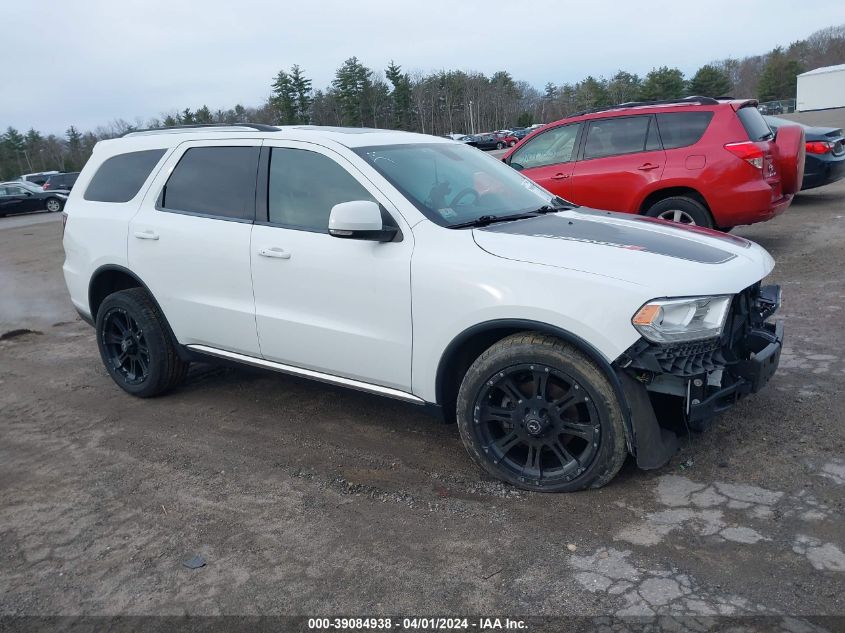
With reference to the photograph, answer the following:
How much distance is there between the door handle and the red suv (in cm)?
513

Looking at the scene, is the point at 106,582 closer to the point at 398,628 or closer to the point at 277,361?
the point at 398,628

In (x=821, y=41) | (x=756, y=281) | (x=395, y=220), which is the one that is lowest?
(x=756, y=281)

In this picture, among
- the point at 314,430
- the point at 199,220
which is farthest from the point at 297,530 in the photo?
the point at 199,220

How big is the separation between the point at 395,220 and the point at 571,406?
1.34 metres

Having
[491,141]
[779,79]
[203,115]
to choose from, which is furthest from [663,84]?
[203,115]

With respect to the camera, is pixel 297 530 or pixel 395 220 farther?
pixel 395 220

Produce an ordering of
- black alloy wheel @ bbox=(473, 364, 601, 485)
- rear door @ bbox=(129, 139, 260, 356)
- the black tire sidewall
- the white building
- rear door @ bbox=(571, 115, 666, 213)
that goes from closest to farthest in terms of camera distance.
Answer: black alloy wheel @ bbox=(473, 364, 601, 485), rear door @ bbox=(129, 139, 260, 356), the black tire sidewall, rear door @ bbox=(571, 115, 666, 213), the white building

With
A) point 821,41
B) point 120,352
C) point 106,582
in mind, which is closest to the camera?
point 106,582

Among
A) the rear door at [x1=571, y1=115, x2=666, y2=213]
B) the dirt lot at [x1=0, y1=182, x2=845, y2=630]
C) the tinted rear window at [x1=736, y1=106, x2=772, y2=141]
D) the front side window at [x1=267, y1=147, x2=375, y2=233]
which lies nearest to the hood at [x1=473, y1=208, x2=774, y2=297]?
the front side window at [x1=267, y1=147, x2=375, y2=233]

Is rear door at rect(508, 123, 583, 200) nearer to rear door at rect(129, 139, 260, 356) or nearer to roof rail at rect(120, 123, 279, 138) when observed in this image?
roof rail at rect(120, 123, 279, 138)

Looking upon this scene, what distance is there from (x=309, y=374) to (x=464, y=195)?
4.63 feet

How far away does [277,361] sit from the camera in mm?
4508

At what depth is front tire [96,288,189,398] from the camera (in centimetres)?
513

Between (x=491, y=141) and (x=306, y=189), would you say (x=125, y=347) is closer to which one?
(x=306, y=189)
